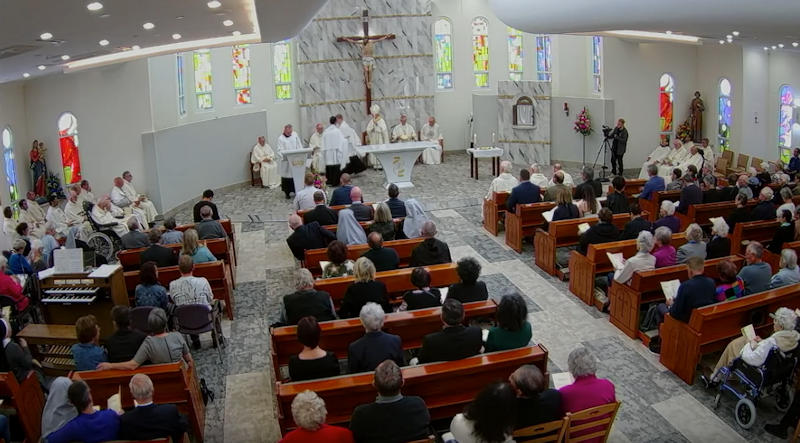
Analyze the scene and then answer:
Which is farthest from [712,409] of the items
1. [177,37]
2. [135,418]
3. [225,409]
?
[177,37]

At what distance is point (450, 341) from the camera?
20.0 ft

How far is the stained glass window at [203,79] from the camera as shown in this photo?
16984 mm

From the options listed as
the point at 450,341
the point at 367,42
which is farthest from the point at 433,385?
the point at 367,42

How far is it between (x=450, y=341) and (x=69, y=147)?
1100 centimetres

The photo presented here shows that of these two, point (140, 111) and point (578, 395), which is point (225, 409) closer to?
point (578, 395)

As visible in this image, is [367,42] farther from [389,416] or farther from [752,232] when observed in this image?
[389,416]

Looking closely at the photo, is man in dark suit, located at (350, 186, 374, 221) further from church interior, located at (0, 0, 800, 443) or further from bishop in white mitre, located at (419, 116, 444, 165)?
bishop in white mitre, located at (419, 116, 444, 165)

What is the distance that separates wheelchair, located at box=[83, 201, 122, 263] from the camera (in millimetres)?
→ 11781

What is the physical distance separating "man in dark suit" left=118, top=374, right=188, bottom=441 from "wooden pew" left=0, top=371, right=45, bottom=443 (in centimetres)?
166

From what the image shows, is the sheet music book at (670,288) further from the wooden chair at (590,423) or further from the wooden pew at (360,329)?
the wooden chair at (590,423)

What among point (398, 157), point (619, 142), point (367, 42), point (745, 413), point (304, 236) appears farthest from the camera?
point (367, 42)

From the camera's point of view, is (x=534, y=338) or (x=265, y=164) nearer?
(x=534, y=338)

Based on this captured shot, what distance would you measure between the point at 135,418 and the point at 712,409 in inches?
199

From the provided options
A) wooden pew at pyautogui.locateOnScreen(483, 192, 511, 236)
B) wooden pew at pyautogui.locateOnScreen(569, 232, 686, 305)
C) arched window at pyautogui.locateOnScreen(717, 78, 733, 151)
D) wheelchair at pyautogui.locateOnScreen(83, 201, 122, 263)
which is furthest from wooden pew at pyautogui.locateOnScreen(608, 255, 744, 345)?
arched window at pyautogui.locateOnScreen(717, 78, 733, 151)
